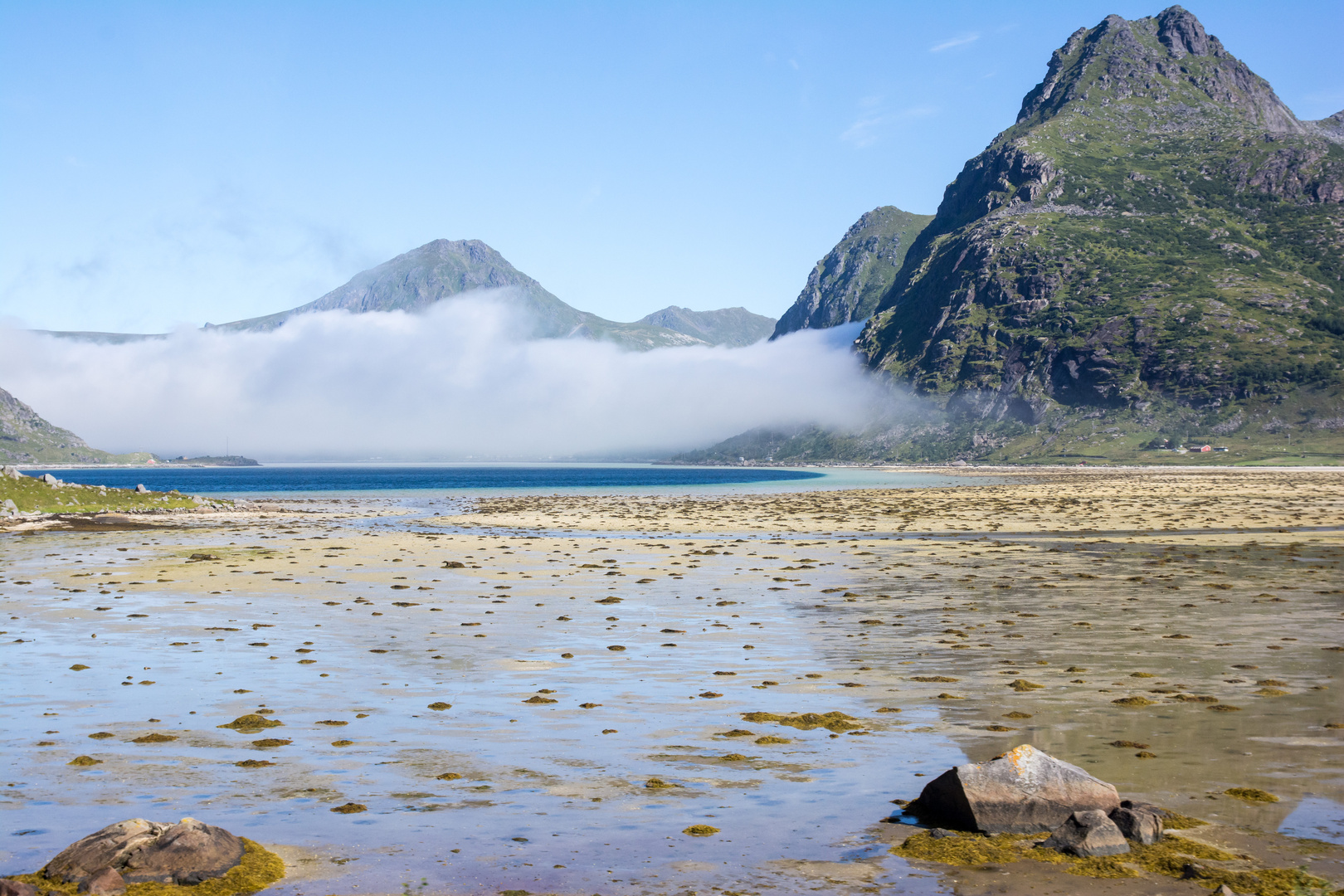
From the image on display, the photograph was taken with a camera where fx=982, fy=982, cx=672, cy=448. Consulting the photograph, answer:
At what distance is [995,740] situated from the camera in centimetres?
1477

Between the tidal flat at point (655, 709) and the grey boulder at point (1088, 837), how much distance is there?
351mm

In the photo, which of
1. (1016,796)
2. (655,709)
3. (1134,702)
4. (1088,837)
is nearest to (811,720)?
(655,709)

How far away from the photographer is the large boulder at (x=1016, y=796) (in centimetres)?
1106

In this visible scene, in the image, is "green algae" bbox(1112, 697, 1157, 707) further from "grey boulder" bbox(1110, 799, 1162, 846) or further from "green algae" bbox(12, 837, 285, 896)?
"green algae" bbox(12, 837, 285, 896)

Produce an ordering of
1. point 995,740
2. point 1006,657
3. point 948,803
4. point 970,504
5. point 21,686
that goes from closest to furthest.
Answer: point 948,803 < point 995,740 < point 21,686 < point 1006,657 < point 970,504

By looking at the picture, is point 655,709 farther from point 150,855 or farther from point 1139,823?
point 150,855

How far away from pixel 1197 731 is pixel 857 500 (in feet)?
291

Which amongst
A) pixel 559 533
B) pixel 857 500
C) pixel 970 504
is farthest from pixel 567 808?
pixel 857 500

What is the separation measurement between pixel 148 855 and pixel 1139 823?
10.3 metres

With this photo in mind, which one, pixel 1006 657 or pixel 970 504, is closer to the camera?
pixel 1006 657

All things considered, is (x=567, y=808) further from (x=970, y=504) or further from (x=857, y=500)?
(x=857, y=500)

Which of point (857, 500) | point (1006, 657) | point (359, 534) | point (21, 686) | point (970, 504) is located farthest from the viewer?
point (857, 500)

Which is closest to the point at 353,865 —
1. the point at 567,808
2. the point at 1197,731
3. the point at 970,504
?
the point at 567,808

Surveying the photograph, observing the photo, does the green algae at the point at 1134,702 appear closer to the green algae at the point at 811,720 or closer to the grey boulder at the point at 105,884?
the green algae at the point at 811,720
